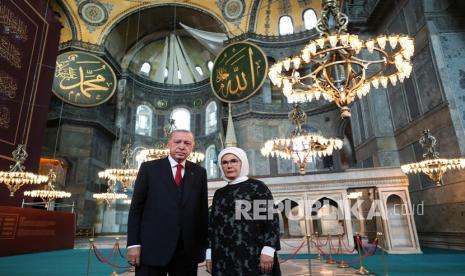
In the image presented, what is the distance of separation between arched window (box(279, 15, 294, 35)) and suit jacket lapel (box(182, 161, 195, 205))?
15869 mm

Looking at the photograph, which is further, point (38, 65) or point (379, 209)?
point (38, 65)

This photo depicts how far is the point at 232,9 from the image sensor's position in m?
16.6

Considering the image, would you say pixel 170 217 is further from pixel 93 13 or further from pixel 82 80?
pixel 93 13

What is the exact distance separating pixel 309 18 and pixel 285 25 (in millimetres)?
1375

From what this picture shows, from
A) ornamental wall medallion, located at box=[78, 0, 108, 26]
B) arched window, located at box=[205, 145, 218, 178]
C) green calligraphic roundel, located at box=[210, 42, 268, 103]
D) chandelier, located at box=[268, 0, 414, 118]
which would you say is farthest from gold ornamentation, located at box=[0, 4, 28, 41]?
arched window, located at box=[205, 145, 218, 178]

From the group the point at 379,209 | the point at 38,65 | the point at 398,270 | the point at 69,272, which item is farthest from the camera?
the point at 38,65

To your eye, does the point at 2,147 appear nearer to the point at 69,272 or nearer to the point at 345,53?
the point at 69,272

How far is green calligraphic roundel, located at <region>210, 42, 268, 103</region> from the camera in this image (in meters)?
11.2

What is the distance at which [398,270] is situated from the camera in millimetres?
4570

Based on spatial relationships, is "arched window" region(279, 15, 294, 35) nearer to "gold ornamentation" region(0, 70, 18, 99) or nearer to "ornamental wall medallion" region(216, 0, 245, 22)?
"ornamental wall medallion" region(216, 0, 245, 22)

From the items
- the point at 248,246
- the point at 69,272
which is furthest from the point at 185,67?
the point at 248,246

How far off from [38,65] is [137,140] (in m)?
9.65

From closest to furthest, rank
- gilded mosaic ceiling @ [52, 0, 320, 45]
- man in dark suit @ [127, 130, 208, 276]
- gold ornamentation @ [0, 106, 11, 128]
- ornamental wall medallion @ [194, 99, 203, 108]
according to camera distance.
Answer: man in dark suit @ [127, 130, 208, 276]
gold ornamentation @ [0, 106, 11, 128]
gilded mosaic ceiling @ [52, 0, 320, 45]
ornamental wall medallion @ [194, 99, 203, 108]

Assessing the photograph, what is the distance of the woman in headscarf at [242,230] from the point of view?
5.35 feet
